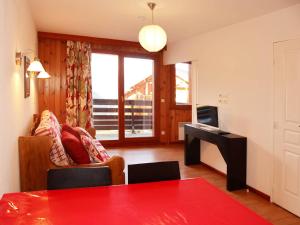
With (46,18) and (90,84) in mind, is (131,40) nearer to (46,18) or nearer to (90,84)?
(90,84)

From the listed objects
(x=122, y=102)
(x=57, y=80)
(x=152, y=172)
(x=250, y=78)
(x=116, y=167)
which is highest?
(x=57, y=80)

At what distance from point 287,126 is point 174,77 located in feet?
12.9

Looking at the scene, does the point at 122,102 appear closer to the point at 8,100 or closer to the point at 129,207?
the point at 8,100

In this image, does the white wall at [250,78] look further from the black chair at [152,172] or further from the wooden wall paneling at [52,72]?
the wooden wall paneling at [52,72]

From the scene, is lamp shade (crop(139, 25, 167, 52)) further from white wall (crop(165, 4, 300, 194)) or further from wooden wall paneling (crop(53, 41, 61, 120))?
wooden wall paneling (crop(53, 41, 61, 120))

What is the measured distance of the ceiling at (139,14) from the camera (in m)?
3.27

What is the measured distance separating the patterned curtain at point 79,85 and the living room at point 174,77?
0.34 ft

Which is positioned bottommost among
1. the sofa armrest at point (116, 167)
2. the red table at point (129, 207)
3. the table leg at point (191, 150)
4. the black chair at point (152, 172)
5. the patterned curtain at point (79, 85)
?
the table leg at point (191, 150)

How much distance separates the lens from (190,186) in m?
1.75

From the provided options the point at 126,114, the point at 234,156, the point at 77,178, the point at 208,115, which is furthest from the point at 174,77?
the point at 77,178

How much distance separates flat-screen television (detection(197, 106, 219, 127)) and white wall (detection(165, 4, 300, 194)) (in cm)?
17

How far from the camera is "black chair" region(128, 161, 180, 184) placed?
1.89 metres

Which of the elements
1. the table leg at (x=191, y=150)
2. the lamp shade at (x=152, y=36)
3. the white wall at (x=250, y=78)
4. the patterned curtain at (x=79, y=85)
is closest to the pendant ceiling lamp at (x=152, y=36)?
the lamp shade at (x=152, y=36)

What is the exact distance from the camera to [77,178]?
1.77m
